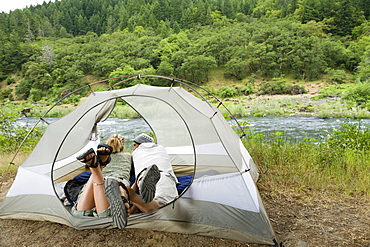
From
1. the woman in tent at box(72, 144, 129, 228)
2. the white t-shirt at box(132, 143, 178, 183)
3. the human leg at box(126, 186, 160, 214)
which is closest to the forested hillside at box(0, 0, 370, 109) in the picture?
the white t-shirt at box(132, 143, 178, 183)

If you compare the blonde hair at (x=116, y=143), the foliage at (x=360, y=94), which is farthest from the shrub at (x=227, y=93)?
the blonde hair at (x=116, y=143)

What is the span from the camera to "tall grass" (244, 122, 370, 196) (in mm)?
3023

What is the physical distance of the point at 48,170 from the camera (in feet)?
7.61

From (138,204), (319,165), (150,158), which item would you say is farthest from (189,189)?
(319,165)

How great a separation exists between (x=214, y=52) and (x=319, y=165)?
113 feet

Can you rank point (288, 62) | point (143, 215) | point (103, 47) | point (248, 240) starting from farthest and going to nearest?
point (103, 47) → point (288, 62) → point (143, 215) → point (248, 240)

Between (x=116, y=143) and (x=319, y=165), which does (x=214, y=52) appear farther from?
(x=116, y=143)

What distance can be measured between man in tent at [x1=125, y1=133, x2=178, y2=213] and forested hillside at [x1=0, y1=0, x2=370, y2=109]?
17415mm

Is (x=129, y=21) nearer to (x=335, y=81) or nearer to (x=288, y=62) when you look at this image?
(x=288, y=62)

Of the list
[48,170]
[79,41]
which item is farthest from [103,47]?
[48,170]

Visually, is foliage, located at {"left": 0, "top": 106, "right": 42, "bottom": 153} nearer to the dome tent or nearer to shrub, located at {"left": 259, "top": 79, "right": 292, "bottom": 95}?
the dome tent

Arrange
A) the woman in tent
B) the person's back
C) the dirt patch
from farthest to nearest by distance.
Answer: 1. the person's back
2. the dirt patch
3. the woman in tent

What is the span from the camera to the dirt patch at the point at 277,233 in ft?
6.62

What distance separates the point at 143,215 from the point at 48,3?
90.7 meters
